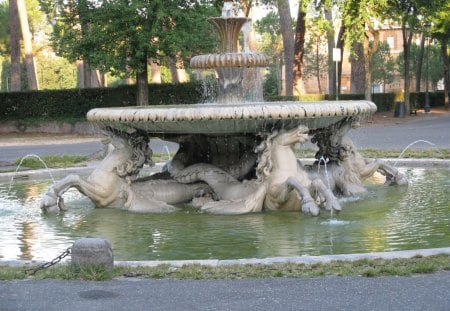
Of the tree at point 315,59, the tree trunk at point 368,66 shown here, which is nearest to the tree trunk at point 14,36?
the tree trunk at point 368,66

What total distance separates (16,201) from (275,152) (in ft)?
13.7

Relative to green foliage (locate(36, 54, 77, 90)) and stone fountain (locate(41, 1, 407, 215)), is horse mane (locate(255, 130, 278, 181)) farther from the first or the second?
green foliage (locate(36, 54, 77, 90))

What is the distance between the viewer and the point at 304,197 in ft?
30.4

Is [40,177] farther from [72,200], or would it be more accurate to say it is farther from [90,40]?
[90,40]

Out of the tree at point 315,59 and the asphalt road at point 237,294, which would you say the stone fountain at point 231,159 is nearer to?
the asphalt road at point 237,294

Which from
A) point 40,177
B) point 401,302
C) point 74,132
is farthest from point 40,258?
point 74,132

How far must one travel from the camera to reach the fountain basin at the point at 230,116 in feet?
30.3

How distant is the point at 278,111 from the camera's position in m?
9.27

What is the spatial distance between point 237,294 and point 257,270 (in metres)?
0.66

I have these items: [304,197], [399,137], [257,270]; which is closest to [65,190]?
[304,197]

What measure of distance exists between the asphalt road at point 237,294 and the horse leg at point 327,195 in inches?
129

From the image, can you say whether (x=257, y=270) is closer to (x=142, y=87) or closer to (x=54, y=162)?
(x=54, y=162)

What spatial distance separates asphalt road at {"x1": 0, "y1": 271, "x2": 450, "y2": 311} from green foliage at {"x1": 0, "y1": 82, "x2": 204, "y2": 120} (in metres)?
26.8

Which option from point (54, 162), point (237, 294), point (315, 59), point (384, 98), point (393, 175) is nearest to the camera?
point (237, 294)
